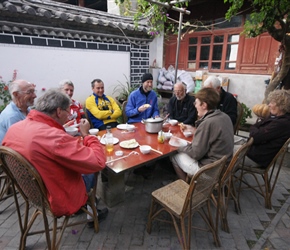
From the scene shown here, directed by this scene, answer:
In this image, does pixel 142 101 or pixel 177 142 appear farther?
pixel 142 101

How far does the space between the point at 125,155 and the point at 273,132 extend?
1.68 meters

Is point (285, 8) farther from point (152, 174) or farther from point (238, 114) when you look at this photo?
point (152, 174)

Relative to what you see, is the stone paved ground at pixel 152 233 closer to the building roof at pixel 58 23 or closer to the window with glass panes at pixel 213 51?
the building roof at pixel 58 23

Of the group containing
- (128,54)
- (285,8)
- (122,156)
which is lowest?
(122,156)


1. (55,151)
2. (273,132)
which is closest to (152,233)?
(55,151)

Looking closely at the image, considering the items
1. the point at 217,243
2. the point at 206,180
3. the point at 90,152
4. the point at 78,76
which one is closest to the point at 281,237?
the point at 217,243

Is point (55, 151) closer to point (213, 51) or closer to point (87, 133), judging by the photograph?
point (87, 133)

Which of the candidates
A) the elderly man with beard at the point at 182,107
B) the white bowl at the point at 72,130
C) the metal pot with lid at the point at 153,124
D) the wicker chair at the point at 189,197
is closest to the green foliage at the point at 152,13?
the elderly man with beard at the point at 182,107

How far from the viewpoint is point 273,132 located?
2180mm

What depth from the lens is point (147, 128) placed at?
8.70 feet

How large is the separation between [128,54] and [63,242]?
4.79 meters

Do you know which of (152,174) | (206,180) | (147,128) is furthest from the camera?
(152,174)

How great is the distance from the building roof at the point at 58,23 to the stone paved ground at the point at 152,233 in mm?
3070

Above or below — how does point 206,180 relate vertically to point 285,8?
below
